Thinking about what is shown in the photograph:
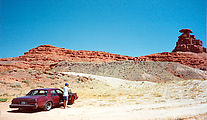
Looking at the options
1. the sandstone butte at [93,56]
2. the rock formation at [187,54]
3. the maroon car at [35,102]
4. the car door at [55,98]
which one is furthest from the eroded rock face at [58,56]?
the maroon car at [35,102]

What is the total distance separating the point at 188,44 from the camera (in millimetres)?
108438

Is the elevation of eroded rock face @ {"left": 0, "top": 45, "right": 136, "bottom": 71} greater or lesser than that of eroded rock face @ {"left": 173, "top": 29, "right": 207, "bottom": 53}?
lesser

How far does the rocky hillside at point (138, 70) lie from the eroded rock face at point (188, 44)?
53.0 meters

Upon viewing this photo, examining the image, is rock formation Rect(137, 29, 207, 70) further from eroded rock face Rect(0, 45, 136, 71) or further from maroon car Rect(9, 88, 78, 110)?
maroon car Rect(9, 88, 78, 110)

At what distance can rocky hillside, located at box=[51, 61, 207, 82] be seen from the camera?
159 ft

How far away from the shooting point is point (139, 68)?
177 ft

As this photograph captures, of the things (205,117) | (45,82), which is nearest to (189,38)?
(45,82)

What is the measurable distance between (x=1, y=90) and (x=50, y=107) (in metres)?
11.6

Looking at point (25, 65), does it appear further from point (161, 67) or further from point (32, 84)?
point (161, 67)

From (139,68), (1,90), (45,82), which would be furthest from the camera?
(139,68)

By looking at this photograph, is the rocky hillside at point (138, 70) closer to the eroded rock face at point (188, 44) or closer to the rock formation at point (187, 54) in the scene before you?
the rock formation at point (187, 54)

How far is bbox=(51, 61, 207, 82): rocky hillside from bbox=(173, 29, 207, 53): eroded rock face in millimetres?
53039

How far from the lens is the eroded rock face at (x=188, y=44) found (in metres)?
106

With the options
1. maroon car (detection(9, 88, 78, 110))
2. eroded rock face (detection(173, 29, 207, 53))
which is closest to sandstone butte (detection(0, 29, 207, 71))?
eroded rock face (detection(173, 29, 207, 53))
